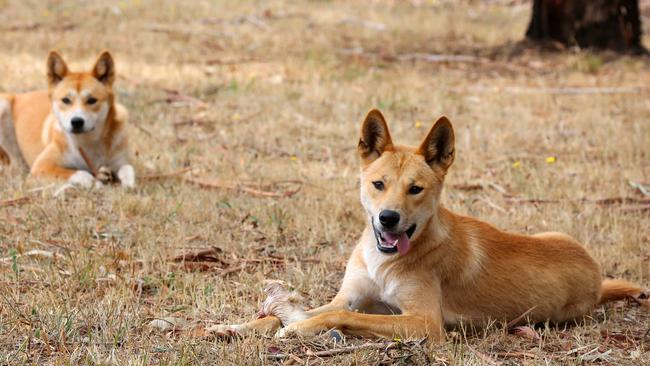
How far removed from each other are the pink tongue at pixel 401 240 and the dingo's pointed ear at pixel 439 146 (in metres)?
0.51

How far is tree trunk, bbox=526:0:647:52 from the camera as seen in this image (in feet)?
46.9

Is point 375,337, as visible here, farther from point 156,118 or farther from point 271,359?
point 156,118

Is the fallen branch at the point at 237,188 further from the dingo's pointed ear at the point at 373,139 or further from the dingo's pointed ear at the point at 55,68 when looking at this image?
the dingo's pointed ear at the point at 373,139

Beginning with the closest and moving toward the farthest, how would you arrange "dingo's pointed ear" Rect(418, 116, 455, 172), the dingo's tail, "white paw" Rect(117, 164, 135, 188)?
"dingo's pointed ear" Rect(418, 116, 455, 172)
the dingo's tail
"white paw" Rect(117, 164, 135, 188)

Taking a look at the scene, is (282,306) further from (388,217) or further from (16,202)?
(16,202)

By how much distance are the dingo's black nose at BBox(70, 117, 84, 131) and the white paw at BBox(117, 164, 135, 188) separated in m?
0.56

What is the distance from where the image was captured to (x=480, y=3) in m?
21.8

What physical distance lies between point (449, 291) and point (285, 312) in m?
1.03

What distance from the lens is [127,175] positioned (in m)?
8.32

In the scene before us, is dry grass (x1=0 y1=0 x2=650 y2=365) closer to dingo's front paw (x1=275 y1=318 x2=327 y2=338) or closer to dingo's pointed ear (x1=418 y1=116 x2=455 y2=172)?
dingo's front paw (x1=275 y1=318 x2=327 y2=338)

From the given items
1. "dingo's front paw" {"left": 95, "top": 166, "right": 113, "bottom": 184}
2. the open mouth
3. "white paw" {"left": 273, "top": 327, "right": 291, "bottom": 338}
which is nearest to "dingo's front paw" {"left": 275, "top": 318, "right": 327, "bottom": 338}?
"white paw" {"left": 273, "top": 327, "right": 291, "bottom": 338}

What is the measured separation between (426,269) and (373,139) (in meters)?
0.86

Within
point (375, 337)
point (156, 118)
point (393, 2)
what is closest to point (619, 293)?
point (375, 337)

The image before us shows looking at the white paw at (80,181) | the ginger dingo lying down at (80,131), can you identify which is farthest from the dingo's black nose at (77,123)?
the white paw at (80,181)
